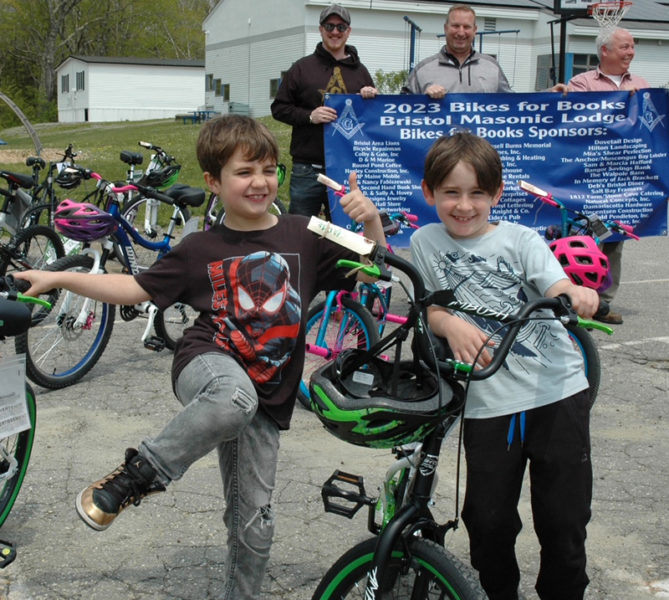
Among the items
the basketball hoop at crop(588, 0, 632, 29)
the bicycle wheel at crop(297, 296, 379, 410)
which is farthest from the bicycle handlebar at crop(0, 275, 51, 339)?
the basketball hoop at crop(588, 0, 632, 29)

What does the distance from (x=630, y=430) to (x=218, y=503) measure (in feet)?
8.15

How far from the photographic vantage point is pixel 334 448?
4.81m

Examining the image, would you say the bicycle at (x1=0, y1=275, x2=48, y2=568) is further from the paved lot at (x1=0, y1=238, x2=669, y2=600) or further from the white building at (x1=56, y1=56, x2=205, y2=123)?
the white building at (x1=56, y1=56, x2=205, y2=123)

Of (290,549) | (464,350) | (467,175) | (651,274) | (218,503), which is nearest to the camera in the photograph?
(464,350)

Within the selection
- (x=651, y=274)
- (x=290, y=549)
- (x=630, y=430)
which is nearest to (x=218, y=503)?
→ (x=290, y=549)

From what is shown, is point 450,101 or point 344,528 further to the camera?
point 450,101

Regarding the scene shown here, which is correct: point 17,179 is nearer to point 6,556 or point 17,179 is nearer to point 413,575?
point 6,556

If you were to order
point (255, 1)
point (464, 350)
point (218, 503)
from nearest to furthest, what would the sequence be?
point (464, 350)
point (218, 503)
point (255, 1)

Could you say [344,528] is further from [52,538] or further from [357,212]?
[357,212]

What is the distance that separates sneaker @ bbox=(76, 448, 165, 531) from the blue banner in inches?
174

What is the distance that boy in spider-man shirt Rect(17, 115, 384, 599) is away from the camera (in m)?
2.74

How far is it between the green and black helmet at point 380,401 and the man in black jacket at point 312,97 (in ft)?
15.1

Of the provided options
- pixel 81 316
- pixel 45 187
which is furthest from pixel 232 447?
pixel 45 187

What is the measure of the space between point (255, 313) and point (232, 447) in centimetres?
42
